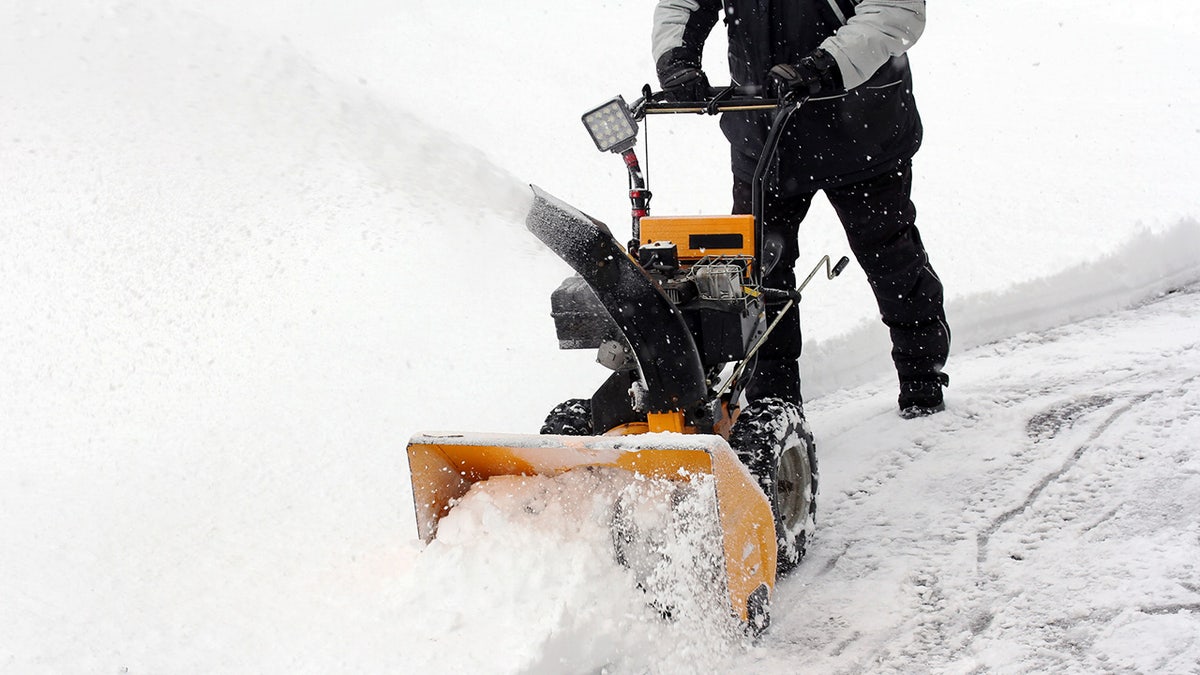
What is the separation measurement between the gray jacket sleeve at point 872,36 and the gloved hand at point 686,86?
1.28 feet

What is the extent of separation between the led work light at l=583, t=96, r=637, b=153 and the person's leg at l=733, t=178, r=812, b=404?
917mm

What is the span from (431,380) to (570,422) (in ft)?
3.74

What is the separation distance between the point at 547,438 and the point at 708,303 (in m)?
0.56

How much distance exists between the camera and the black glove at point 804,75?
2.96m

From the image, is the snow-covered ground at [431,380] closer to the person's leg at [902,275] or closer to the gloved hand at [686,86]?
the person's leg at [902,275]

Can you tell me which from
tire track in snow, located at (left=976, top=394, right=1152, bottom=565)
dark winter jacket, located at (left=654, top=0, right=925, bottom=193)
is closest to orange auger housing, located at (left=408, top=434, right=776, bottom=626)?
tire track in snow, located at (left=976, top=394, right=1152, bottom=565)

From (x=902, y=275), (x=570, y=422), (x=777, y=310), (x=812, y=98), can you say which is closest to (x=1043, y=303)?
(x=902, y=275)

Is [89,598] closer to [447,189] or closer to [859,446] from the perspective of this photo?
[859,446]

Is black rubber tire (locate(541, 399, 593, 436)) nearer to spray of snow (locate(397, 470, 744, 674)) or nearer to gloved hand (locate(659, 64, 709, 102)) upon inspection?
spray of snow (locate(397, 470, 744, 674))

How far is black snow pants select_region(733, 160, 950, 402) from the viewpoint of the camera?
3664 mm

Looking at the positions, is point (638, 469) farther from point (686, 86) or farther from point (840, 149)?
point (840, 149)

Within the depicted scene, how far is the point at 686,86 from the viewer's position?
3.29 meters

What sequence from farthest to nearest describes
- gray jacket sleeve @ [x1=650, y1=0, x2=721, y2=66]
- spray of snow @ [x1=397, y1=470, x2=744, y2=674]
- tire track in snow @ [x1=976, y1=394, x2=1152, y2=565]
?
gray jacket sleeve @ [x1=650, y1=0, x2=721, y2=66], tire track in snow @ [x1=976, y1=394, x2=1152, y2=565], spray of snow @ [x1=397, y1=470, x2=744, y2=674]

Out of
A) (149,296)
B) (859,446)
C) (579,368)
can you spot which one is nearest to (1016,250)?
(859,446)
